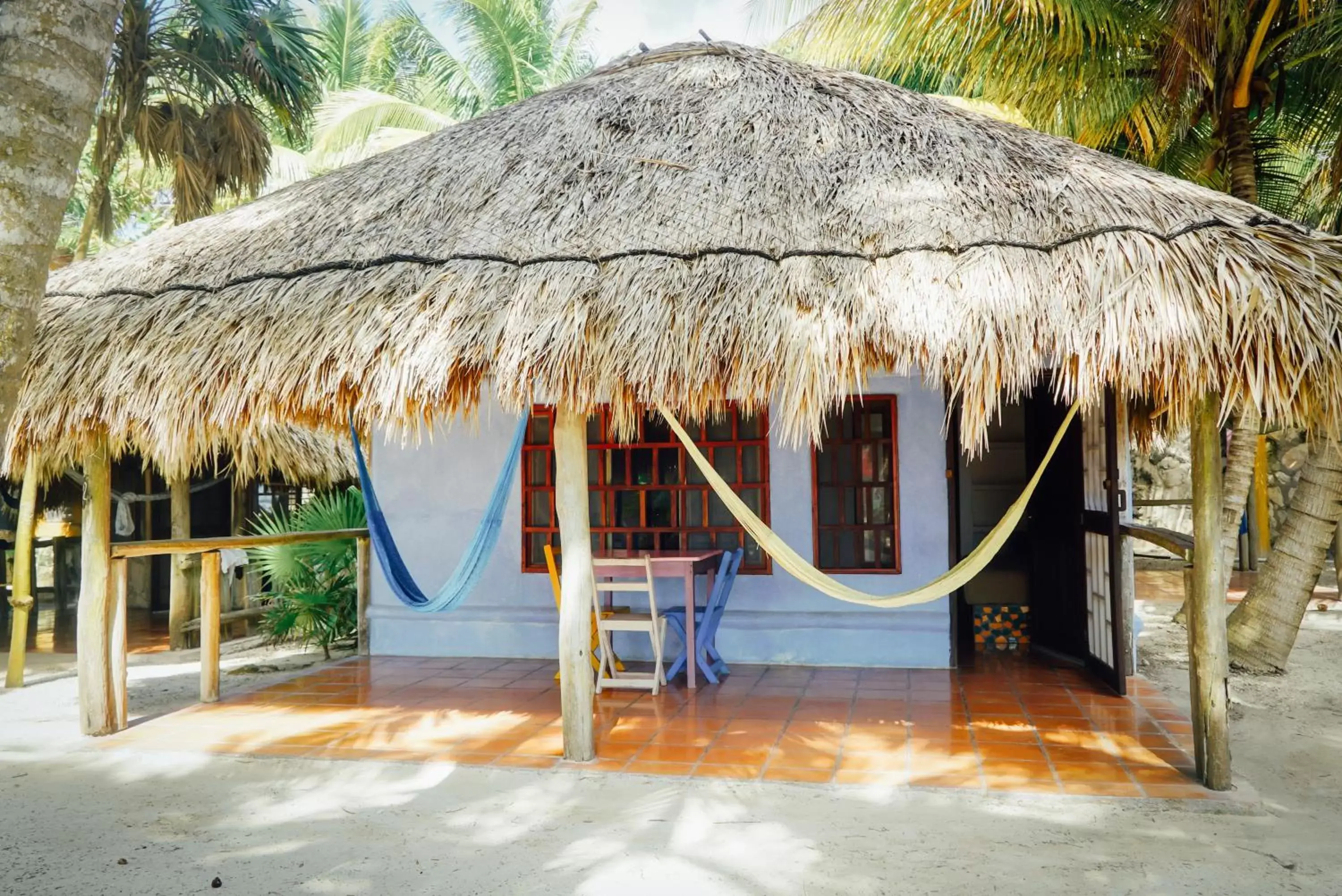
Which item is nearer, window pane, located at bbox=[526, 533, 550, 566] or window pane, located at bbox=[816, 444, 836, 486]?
window pane, located at bbox=[816, 444, 836, 486]

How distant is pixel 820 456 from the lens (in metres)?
5.83

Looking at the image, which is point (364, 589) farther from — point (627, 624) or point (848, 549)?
point (848, 549)

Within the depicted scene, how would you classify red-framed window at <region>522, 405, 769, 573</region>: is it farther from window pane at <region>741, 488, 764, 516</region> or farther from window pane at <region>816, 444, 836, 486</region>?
window pane at <region>816, 444, 836, 486</region>

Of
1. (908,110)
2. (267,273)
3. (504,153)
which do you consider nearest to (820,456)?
(908,110)

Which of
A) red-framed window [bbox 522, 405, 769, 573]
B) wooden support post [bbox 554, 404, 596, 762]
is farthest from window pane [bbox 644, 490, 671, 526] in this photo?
wooden support post [bbox 554, 404, 596, 762]

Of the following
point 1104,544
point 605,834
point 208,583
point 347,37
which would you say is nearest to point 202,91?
point 208,583

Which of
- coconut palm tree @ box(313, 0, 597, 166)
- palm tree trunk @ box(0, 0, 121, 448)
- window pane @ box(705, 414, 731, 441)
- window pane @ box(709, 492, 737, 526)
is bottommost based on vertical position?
window pane @ box(709, 492, 737, 526)

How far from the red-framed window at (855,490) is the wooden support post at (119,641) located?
142 inches

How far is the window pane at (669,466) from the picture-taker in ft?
19.7

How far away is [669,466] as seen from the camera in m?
6.03

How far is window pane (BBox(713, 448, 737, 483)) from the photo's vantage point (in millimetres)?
5938

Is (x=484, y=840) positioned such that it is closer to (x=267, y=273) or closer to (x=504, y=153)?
(x=267, y=273)

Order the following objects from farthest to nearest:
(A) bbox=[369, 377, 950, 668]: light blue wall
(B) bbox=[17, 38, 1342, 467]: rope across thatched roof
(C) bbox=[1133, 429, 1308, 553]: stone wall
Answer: (C) bbox=[1133, 429, 1308, 553]: stone wall → (A) bbox=[369, 377, 950, 668]: light blue wall → (B) bbox=[17, 38, 1342, 467]: rope across thatched roof

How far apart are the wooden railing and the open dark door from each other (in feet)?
14.2
